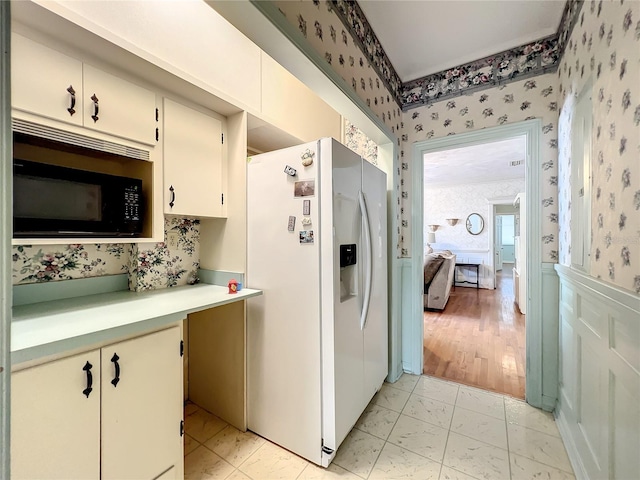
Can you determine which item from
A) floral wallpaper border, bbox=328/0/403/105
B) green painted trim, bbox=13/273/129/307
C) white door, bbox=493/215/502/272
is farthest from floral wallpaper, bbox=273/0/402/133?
white door, bbox=493/215/502/272

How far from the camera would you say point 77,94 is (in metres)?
1.12

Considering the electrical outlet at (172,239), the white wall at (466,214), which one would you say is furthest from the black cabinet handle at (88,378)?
the white wall at (466,214)

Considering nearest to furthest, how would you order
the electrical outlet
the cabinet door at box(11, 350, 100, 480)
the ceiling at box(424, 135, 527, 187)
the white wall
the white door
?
the cabinet door at box(11, 350, 100, 480)
the electrical outlet
the ceiling at box(424, 135, 527, 187)
the white wall
the white door

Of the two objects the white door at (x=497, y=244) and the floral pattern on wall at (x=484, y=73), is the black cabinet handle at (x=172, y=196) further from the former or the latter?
the white door at (x=497, y=244)

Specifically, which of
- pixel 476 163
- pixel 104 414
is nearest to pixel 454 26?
pixel 104 414

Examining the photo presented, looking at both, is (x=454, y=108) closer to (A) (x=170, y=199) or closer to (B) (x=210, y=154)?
(B) (x=210, y=154)

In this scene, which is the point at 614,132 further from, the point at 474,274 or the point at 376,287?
the point at 474,274

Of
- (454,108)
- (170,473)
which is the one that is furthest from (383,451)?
(454,108)

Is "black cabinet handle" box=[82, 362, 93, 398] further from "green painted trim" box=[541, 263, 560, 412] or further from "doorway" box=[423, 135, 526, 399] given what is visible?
"green painted trim" box=[541, 263, 560, 412]

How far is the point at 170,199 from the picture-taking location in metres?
1.48

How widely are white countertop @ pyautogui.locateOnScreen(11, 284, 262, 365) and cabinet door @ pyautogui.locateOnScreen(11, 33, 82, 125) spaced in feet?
2.67

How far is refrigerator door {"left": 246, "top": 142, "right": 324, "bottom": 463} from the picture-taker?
146cm

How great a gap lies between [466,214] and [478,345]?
474 cm

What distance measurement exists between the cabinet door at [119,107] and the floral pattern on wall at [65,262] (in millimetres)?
666
